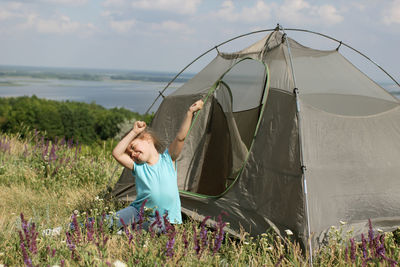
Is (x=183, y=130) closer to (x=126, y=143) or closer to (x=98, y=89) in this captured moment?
(x=126, y=143)

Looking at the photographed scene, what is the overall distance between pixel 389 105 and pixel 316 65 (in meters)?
0.72

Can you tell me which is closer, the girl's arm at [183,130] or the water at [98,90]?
the girl's arm at [183,130]

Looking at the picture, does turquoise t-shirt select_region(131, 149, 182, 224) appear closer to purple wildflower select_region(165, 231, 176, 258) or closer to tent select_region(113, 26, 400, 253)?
tent select_region(113, 26, 400, 253)

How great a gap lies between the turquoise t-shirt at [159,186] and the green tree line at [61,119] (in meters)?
9.17

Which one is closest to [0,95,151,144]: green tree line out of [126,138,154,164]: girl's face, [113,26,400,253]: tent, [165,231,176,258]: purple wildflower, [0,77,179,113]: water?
[0,77,179,113]: water

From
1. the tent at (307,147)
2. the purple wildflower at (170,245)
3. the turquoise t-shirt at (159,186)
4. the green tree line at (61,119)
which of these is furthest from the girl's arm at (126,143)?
the green tree line at (61,119)

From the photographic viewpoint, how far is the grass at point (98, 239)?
2.77m

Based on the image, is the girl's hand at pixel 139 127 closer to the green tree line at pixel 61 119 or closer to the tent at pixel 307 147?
the tent at pixel 307 147

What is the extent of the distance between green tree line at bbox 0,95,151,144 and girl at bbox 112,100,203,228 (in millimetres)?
9111

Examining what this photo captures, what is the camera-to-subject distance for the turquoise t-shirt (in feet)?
12.2

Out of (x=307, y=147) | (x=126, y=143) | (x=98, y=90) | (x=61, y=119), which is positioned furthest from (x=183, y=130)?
(x=98, y=90)

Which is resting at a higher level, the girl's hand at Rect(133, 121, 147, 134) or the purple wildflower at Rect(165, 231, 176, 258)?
the girl's hand at Rect(133, 121, 147, 134)

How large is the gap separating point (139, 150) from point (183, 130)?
40cm

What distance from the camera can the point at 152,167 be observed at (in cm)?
376
